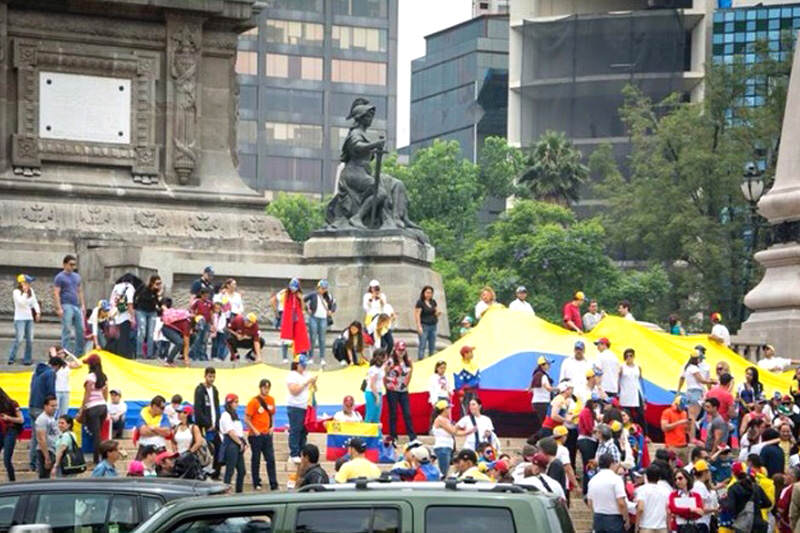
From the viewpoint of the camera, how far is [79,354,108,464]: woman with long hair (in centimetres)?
2680

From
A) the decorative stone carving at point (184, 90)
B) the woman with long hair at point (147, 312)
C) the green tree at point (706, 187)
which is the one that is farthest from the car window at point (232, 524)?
the green tree at point (706, 187)

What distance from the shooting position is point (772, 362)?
36.2m

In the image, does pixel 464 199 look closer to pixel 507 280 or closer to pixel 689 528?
pixel 507 280

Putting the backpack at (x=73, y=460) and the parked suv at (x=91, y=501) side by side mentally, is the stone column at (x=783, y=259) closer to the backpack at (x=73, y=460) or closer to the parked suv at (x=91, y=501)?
the backpack at (x=73, y=460)

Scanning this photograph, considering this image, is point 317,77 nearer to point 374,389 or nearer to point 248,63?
point 248,63

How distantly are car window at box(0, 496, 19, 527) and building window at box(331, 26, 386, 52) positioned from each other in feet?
404

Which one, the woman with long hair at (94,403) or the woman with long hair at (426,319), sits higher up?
the woman with long hair at (426,319)

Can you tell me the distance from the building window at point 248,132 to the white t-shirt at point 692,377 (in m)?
107

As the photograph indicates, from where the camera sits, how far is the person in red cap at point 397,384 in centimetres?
2877

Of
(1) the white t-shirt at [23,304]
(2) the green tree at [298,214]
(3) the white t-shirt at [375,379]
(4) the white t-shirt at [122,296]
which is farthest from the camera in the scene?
(2) the green tree at [298,214]

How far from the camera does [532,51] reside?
132500mm

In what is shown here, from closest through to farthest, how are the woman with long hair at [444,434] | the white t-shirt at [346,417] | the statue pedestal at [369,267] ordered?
the woman with long hair at [444,434] → the white t-shirt at [346,417] → the statue pedestal at [369,267]

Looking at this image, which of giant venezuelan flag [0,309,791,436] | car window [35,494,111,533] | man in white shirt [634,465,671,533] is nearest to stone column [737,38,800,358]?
giant venezuelan flag [0,309,791,436]

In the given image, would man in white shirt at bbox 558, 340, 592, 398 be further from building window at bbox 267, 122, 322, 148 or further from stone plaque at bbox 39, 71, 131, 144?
building window at bbox 267, 122, 322, 148
